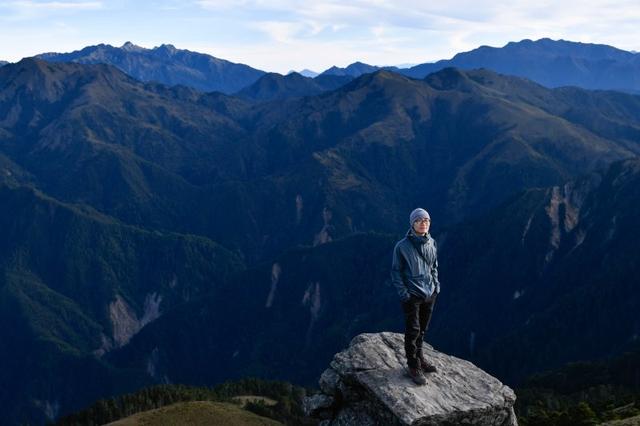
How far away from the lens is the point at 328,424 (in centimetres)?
4538

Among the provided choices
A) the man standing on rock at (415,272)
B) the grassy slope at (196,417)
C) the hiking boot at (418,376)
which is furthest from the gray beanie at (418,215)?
the grassy slope at (196,417)

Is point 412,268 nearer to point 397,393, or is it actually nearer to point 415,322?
point 415,322

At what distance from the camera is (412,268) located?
1510 inches

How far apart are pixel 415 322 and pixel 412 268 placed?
3218 millimetres

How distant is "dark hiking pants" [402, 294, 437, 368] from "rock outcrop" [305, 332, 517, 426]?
208 centimetres

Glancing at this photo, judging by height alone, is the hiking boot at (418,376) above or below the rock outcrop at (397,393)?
above

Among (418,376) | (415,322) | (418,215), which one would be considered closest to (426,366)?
(418,376)

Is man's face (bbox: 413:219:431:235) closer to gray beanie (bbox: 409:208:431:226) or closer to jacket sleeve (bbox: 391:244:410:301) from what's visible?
gray beanie (bbox: 409:208:431:226)

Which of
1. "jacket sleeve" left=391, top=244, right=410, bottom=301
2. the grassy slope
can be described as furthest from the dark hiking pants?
the grassy slope

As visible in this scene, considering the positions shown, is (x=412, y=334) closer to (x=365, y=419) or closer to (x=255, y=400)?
(x=365, y=419)

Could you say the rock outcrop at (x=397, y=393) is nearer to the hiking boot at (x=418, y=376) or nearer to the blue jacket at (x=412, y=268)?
the hiking boot at (x=418, y=376)

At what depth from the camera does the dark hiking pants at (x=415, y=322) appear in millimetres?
38562

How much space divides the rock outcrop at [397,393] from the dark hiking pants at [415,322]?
2085mm

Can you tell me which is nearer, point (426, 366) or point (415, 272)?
point (415, 272)
